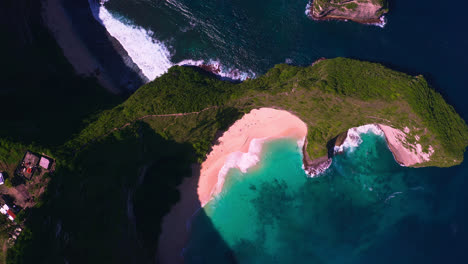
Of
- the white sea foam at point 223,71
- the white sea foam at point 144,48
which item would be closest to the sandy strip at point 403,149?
the white sea foam at point 223,71

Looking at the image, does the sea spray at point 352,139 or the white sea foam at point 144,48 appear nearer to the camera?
the sea spray at point 352,139

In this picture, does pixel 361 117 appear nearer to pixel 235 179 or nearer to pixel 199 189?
pixel 235 179

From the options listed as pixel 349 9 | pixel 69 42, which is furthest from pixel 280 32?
pixel 69 42

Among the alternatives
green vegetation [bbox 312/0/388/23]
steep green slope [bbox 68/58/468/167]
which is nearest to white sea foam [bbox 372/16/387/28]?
green vegetation [bbox 312/0/388/23]

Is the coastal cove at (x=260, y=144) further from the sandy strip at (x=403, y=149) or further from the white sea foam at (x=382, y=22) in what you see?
the white sea foam at (x=382, y=22)

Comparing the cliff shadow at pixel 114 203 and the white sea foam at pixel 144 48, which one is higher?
the white sea foam at pixel 144 48

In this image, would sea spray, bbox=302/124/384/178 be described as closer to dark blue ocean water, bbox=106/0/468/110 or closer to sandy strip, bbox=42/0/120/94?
dark blue ocean water, bbox=106/0/468/110

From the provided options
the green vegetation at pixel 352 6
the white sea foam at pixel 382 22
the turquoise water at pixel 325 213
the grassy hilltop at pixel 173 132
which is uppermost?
the green vegetation at pixel 352 6
